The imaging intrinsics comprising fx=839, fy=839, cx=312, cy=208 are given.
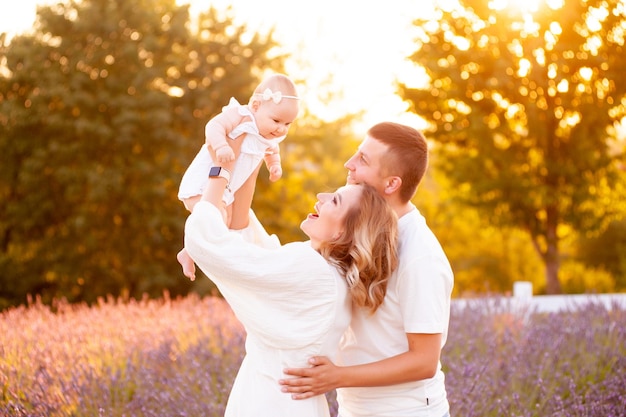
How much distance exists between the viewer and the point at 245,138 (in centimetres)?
366

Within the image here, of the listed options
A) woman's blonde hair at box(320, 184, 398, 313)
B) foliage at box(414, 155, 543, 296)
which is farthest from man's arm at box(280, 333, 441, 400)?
foliage at box(414, 155, 543, 296)

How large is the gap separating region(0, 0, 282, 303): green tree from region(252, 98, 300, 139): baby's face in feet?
51.2

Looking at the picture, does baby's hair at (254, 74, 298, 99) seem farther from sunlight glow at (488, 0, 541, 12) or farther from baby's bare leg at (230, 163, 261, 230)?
sunlight glow at (488, 0, 541, 12)

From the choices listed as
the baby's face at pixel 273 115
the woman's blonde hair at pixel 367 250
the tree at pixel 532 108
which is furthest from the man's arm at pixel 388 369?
the tree at pixel 532 108

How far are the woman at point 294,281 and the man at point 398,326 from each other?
7 cm

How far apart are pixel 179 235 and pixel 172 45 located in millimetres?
5203

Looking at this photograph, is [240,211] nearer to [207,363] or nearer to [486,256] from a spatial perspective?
[207,363]

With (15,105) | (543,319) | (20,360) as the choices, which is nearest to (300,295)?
(20,360)

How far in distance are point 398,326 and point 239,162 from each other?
3.58 feet

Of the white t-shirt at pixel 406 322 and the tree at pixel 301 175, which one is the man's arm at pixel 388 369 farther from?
the tree at pixel 301 175

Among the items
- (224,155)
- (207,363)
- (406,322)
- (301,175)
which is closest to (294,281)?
(406,322)

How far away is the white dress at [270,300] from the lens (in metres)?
2.72

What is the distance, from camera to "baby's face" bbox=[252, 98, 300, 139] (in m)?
3.68

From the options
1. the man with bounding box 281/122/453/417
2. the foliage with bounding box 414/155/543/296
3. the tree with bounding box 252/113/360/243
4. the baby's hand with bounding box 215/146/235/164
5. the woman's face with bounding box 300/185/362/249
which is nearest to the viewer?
the man with bounding box 281/122/453/417
